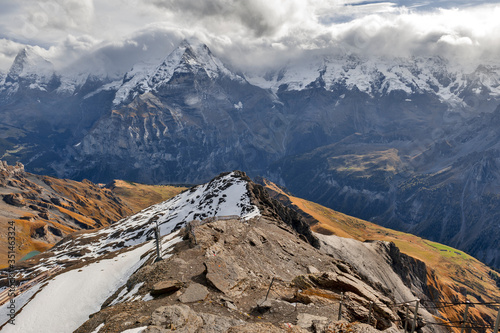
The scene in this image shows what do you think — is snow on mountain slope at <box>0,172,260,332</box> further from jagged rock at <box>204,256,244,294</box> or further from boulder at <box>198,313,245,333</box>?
boulder at <box>198,313,245,333</box>

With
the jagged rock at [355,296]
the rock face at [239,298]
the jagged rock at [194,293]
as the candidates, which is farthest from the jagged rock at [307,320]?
the jagged rock at [194,293]

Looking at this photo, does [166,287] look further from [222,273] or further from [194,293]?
[222,273]

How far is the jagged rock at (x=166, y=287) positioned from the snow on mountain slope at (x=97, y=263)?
64.2 ft

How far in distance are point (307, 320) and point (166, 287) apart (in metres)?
13.4

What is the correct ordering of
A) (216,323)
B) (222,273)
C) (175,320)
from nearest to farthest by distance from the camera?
(175,320), (216,323), (222,273)

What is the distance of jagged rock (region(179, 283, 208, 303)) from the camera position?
87.2 feet

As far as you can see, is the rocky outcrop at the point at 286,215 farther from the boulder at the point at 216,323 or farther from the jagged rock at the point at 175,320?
the jagged rock at the point at 175,320

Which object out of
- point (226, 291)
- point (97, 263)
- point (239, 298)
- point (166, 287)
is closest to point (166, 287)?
point (166, 287)

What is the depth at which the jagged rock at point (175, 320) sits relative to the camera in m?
19.9

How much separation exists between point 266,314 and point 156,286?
35.7ft

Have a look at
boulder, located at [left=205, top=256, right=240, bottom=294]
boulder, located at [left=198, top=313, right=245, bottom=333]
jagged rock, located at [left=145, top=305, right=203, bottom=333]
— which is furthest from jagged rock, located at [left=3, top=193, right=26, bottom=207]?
boulder, located at [left=198, top=313, right=245, bottom=333]

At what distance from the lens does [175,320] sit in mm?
20875

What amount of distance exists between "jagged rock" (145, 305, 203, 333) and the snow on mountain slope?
26820 mm

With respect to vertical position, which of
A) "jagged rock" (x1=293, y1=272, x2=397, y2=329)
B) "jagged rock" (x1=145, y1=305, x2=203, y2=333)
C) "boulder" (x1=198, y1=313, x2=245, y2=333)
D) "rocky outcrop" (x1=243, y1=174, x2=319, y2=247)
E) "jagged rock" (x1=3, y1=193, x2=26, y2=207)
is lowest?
"jagged rock" (x1=3, y1=193, x2=26, y2=207)
